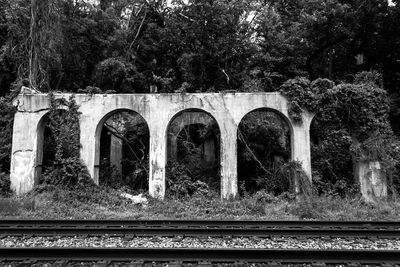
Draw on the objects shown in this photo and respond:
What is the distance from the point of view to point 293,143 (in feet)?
39.7

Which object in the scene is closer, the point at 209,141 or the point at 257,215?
the point at 257,215

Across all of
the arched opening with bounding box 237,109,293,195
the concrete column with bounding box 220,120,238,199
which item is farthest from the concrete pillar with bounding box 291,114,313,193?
the concrete column with bounding box 220,120,238,199

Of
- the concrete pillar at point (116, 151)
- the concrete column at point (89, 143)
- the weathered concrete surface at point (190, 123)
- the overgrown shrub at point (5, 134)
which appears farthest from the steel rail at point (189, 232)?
the concrete pillar at point (116, 151)

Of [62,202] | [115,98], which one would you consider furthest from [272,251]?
[115,98]

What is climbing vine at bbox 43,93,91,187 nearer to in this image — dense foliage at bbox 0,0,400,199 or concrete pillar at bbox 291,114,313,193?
dense foliage at bbox 0,0,400,199

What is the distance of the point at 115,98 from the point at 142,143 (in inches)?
161

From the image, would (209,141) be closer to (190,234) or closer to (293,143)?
(293,143)

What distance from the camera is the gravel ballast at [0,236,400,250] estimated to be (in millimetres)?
6113

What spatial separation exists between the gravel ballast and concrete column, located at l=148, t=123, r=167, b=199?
4979 mm

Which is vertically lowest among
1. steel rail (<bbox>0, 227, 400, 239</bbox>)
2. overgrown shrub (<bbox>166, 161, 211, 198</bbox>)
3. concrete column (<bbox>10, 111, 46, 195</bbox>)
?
steel rail (<bbox>0, 227, 400, 239</bbox>)

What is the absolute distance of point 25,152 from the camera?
12086mm

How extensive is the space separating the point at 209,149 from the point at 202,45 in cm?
743

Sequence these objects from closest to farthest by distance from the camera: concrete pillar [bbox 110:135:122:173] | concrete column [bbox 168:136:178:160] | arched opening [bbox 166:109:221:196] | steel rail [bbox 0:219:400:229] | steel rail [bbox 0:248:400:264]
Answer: steel rail [bbox 0:248:400:264] < steel rail [bbox 0:219:400:229] < arched opening [bbox 166:109:221:196] < concrete column [bbox 168:136:178:160] < concrete pillar [bbox 110:135:122:173]

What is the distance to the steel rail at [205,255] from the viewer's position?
199 inches
